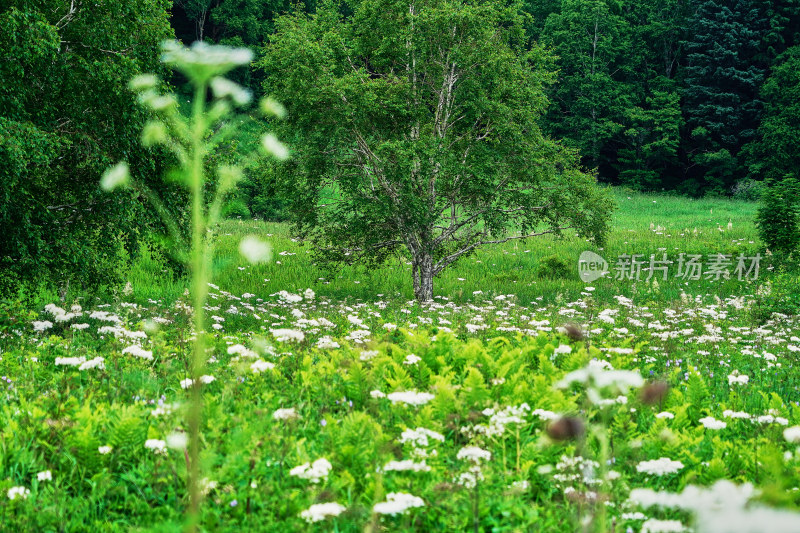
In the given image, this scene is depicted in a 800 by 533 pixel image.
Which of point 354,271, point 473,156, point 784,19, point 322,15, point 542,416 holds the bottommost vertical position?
point 354,271

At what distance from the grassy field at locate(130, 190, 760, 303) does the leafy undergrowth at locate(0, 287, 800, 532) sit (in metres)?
6.80

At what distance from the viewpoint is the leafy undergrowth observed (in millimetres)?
2939

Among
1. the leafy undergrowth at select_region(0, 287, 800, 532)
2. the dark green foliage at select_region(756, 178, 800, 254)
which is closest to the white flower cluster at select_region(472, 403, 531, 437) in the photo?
the leafy undergrowth at select_region(0, 287, 800, 532)

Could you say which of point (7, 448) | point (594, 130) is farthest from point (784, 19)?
point (7, 448)

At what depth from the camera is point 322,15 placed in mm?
14156

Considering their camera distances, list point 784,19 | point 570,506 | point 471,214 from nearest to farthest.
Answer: point 570,506 < point 471,214 < point 784,19

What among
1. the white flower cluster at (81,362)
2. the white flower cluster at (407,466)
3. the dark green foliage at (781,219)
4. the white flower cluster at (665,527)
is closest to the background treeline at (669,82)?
the dark green foliage at (781,219)

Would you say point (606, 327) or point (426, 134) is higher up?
point (426, 134)

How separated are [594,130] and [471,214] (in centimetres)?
3871

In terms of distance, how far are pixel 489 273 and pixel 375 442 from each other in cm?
1461

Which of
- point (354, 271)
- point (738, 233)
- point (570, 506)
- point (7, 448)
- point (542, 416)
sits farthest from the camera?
point (738, 233)

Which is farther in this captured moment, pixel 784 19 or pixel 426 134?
pixel 784 19

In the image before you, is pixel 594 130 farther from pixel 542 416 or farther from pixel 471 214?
pixel 542 416

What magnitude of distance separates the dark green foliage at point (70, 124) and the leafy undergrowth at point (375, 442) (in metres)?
3.29
